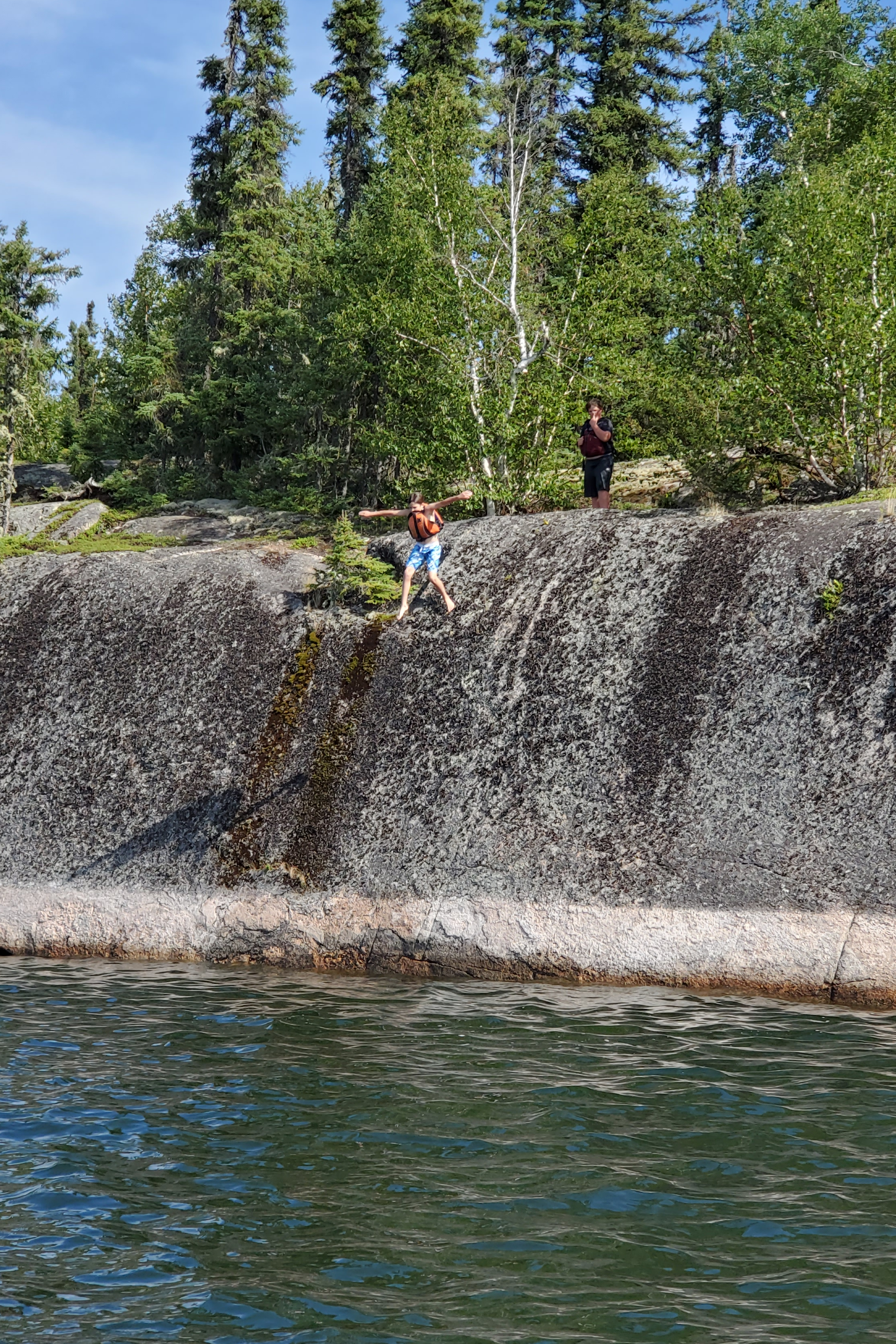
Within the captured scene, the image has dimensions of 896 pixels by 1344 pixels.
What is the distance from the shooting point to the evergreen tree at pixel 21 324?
36000 millimetres

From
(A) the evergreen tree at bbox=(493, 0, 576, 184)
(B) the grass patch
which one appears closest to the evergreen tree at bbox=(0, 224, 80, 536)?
(B) the grass patch

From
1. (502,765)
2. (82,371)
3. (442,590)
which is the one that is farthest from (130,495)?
(82,371)

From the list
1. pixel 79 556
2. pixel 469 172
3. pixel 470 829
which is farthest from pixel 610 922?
pixel 469 172

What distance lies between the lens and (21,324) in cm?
3800

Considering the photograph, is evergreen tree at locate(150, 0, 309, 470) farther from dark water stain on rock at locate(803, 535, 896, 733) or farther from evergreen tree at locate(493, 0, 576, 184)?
dark water stain on rock at locate(803, 535, 896, 733)

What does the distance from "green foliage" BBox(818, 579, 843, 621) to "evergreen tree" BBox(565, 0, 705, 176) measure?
34784 millimetres

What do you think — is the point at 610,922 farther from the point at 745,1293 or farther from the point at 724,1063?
the point at 745,1293

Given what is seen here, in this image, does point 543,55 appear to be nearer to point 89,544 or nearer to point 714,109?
point 714,109

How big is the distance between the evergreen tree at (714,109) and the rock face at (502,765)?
40457 mm

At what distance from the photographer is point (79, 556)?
19469 millimetres

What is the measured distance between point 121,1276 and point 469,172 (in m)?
28.2

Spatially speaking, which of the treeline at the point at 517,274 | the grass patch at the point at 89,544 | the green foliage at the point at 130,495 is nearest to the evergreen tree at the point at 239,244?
the treeline at the point at 517,274

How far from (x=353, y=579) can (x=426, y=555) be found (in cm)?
129

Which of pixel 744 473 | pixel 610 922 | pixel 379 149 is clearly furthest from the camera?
pixel 379 149
